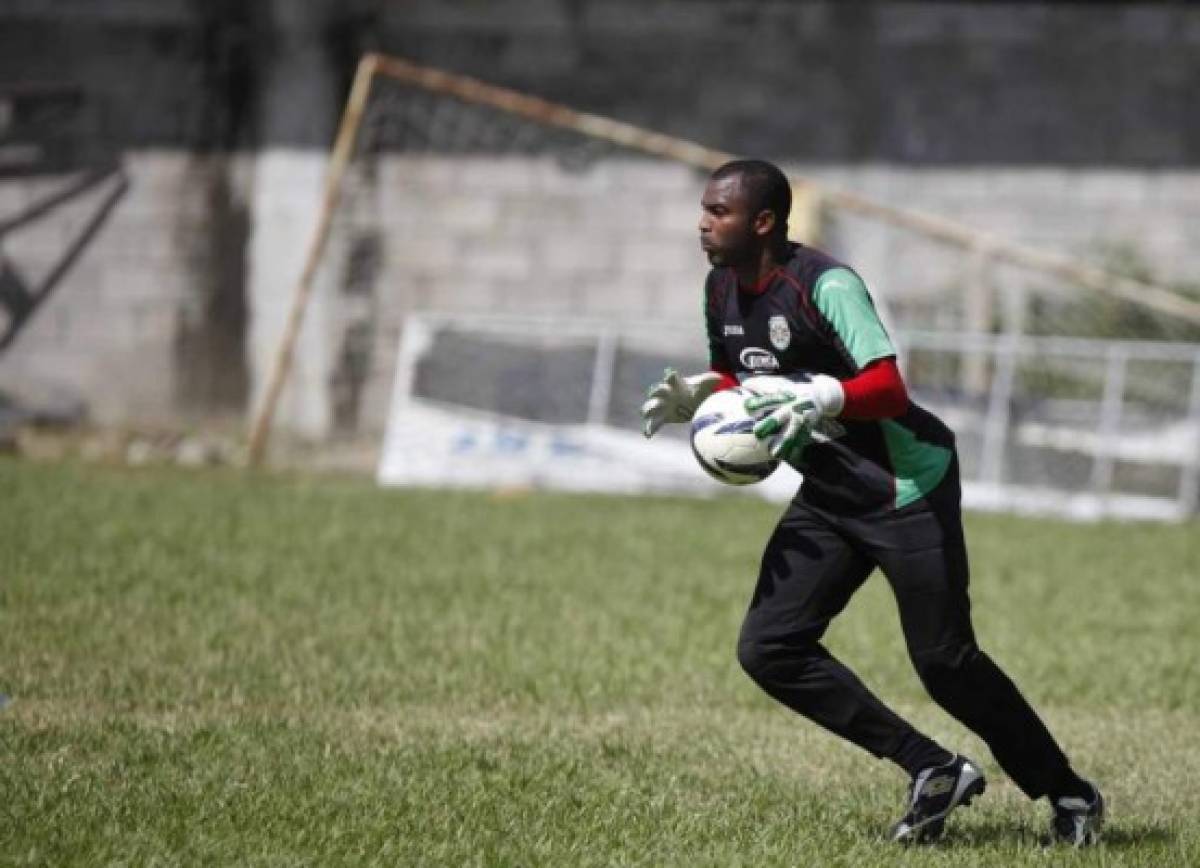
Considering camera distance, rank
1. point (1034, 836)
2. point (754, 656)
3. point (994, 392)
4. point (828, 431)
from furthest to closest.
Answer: point (994, 392)
point (1034, 836)
point (754, 656)
point (828, 431)

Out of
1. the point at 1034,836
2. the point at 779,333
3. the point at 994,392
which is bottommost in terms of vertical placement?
the point at 1034,836

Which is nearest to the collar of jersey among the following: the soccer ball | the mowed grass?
the soccer ball

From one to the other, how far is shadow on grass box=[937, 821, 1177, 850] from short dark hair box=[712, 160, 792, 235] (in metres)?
2.02

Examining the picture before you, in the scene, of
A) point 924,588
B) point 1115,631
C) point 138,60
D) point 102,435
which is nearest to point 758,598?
point 924,588

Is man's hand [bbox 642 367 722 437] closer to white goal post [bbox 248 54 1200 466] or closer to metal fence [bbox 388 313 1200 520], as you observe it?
metal fence [bbox 388 313 1200 520]

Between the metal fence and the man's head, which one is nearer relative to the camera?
the man's head

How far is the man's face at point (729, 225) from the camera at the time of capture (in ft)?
22.1

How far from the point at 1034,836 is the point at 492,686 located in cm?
318

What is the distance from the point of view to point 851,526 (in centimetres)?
684

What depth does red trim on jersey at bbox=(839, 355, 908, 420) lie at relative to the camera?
6.49 m

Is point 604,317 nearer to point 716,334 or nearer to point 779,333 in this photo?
point 716,334

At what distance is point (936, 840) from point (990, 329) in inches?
525

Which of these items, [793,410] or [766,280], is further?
[766,280]

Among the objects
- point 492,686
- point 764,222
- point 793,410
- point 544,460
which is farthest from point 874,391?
point 544,460
